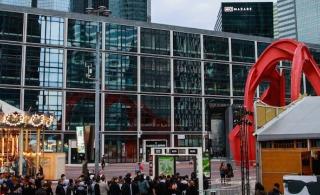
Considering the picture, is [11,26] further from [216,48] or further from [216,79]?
[216,79]

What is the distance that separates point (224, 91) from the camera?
85.9 m

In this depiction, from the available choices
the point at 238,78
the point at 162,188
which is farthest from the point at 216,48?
the point at 162,188

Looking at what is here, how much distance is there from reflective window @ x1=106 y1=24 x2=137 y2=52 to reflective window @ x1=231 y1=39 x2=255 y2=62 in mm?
20073

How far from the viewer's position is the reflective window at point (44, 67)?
70.1m

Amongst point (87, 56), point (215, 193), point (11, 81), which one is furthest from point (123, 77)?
point (215, 193)

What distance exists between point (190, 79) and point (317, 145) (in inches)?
2361

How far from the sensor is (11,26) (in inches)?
2734

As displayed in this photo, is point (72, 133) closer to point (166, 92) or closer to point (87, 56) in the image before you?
point (87, 56)

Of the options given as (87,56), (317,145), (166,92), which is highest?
(87,56)

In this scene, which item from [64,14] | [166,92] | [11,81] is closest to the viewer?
[11,81]

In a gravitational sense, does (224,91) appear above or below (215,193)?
above

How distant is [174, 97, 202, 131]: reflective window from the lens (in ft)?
265

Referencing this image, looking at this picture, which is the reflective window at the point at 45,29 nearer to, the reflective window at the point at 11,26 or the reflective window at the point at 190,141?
the reflective window at the point at 11,26

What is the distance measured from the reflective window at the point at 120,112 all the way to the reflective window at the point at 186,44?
12030 mm
